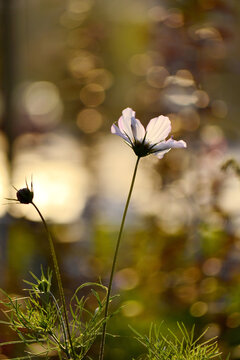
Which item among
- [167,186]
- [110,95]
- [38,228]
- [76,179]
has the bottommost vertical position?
[76,179]

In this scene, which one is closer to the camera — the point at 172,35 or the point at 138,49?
the point at 172,35

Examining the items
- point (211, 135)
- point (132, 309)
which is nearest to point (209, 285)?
point (132, 309)

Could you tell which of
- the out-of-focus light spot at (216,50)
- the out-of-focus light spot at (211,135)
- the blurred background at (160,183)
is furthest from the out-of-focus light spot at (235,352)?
the out-of-focus light spot at (216,50)

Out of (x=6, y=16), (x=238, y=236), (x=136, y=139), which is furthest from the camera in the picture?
(x=6, y=16)

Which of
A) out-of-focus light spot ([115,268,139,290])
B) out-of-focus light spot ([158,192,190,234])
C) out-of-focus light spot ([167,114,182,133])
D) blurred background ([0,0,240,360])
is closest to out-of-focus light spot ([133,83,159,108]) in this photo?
blurred background ([0,0,240,360])

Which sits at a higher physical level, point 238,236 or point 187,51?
point 187,51

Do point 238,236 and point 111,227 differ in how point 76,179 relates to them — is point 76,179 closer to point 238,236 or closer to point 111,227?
point 111,227

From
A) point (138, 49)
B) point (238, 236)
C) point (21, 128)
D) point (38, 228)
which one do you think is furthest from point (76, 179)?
point (238, 236)

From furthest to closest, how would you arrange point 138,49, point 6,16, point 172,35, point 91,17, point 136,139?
point 138,49, point 91,17, point 6,16, point 172,35, point 136,139
